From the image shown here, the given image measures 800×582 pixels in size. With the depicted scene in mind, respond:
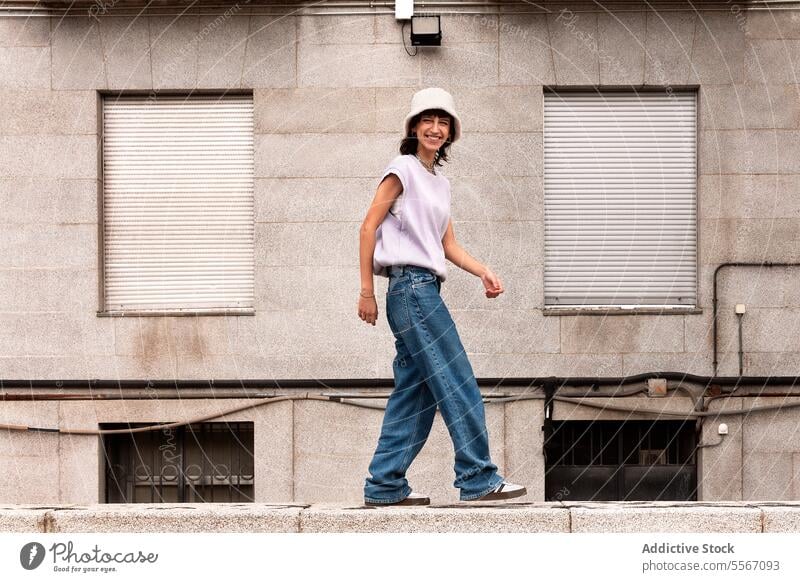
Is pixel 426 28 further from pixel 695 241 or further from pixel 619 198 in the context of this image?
pixel 695 241

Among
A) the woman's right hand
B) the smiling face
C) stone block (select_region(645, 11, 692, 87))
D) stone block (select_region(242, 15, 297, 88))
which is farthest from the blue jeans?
stone block (select_region(645, 11, 692, 87))

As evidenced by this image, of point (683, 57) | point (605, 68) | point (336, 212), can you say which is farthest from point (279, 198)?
point (683, 57)

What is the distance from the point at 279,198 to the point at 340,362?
5.79ft

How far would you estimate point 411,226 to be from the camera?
22.0 feet

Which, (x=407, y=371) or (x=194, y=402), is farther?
(x=194, y=402)

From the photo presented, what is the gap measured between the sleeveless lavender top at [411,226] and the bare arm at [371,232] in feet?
0.16

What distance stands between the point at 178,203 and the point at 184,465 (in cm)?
271

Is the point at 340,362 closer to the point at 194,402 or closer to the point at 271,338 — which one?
the point at 271,338

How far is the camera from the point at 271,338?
37.0 feet

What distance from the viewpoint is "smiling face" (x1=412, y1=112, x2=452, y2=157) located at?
6.79 m

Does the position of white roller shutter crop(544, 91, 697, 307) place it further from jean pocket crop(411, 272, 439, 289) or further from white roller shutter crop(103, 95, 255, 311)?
jean pocket crop(411, 272, 439, 289)

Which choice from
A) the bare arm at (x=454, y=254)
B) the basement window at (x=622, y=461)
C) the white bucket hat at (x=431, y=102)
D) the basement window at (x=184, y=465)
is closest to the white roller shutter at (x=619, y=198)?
the basement window at (x=622, y=461)

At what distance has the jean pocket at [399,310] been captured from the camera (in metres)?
6.67

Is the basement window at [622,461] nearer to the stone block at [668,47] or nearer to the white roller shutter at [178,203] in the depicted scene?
the stone block at [668,47]
